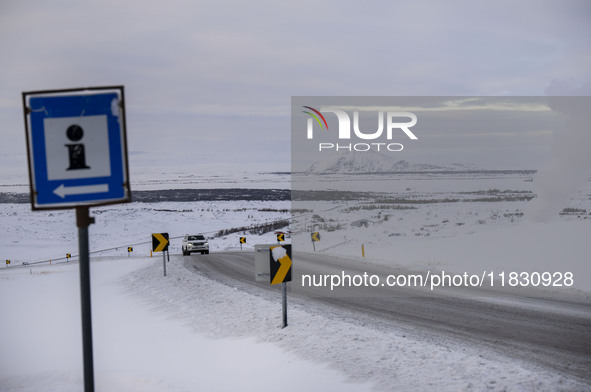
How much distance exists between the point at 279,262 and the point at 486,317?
503cm

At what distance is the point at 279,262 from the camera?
31.3 feet

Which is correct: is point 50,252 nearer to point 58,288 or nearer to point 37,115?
point 58,288

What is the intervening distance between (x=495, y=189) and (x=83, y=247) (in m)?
80.4

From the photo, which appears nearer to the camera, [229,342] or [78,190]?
[78,190]

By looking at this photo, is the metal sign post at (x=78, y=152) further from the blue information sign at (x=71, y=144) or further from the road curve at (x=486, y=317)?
the road curve at (x=486, y=317)

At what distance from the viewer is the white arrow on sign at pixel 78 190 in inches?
155

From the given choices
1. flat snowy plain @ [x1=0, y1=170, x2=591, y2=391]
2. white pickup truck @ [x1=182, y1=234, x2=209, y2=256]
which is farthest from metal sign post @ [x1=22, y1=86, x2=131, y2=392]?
white pickup truck @ [x1=182, y1=234, x2=209, y2=256]

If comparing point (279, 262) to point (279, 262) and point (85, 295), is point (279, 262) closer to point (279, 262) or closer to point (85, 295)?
point (279, 262)

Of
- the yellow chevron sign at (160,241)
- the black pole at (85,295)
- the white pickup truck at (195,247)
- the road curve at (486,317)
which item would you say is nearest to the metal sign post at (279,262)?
the road curve at (486,317)

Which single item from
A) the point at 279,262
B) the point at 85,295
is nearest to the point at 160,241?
the point at 279,262

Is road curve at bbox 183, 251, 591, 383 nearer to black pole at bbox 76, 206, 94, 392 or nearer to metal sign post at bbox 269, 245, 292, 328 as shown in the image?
metal sign post at bbox 269, 245, 292, 328

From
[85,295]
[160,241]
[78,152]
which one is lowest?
[160,241]

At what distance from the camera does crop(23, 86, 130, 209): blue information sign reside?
154 inches

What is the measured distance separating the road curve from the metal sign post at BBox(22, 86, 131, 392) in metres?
6.80
